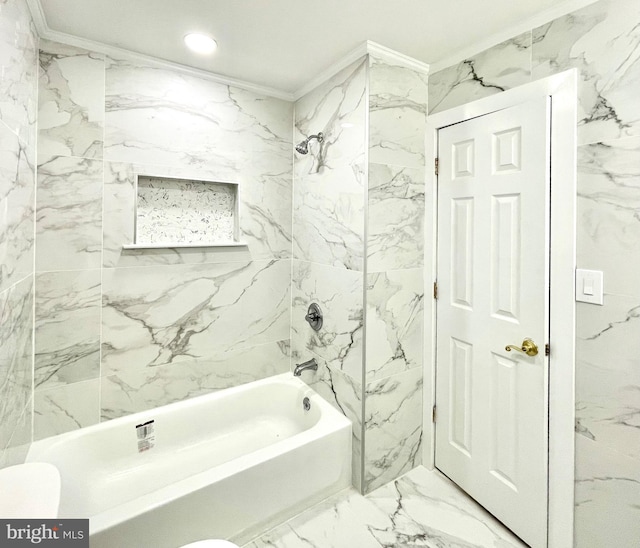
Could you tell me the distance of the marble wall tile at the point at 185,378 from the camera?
6.38 feet

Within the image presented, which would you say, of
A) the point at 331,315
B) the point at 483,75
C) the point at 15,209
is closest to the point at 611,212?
the point at 483,75

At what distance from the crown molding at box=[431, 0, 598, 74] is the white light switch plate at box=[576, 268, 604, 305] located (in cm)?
104

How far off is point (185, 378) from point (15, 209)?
1244mm

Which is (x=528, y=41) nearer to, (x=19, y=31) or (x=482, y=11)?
(x=482, y=11)

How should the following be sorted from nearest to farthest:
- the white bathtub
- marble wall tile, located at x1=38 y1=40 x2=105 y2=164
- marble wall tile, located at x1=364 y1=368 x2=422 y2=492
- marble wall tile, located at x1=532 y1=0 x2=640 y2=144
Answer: marble wall tile, located at x1=532 y1=0 x2=640 y2=144 < the white bathtub < marble wall tile, located at x1=38 y1=40 x2=105 y2=164 < marble wall tile, located at x1=364 y1=368 x2=422 y2=492

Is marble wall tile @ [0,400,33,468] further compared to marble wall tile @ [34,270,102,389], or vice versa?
marble wall tile @ [34,270,102,389]

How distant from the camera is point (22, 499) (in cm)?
97

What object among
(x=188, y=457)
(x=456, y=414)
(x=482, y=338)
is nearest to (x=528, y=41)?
(x=482, y=338)

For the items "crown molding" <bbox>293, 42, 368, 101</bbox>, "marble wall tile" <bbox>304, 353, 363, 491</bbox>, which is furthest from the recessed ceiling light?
"marble wall tile" <bbox>304, 353, 363, 491</bbox>

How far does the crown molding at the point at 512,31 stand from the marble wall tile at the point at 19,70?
1876mm

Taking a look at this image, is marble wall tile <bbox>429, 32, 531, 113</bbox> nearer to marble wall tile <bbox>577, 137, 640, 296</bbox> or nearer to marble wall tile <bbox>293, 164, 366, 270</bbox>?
marble wall tile <bbox>577, 137, 640, 296</bbox>

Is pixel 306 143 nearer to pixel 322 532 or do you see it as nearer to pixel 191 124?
pixel 191 124

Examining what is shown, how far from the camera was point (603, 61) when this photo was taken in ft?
4.32

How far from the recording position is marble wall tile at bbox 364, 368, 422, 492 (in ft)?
6.25
